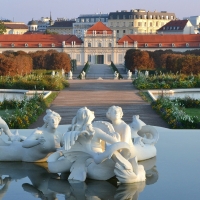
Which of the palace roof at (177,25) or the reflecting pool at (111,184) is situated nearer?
the reflecting pool at (111,184)

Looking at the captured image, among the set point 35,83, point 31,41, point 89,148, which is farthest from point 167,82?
point 31,41

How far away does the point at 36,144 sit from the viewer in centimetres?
860

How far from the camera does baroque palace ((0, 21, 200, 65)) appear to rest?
218ft

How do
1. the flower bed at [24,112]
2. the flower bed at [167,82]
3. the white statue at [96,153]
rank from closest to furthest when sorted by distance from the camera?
the white statue at [96,153] → the flower bed at [24,112] → the flower bed at [167,82]

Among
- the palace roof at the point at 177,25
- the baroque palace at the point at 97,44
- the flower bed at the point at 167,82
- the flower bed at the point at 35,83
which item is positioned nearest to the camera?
the flower bed at the point at 35,83

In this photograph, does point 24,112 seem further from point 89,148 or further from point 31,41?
point 31,41

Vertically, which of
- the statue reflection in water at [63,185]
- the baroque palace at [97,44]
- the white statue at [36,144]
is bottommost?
the baroque palace at [97,44]

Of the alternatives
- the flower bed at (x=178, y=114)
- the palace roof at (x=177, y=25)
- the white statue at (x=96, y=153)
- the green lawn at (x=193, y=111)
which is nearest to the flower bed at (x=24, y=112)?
the flower bed at (x=178, y=114)

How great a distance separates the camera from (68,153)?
8023mm

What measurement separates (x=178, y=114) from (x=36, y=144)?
690 centimetres

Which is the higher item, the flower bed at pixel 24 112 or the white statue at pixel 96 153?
the white statue at pixel 96 153

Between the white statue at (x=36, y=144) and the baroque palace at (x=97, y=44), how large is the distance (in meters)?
57.6

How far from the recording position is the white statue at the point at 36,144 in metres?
8.52

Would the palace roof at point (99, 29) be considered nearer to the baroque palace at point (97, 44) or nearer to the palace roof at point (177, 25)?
the baroque palace at point (97, 44)
